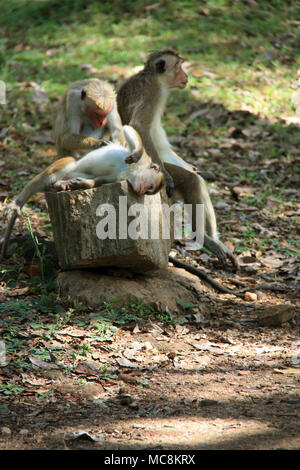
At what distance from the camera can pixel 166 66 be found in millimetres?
5910

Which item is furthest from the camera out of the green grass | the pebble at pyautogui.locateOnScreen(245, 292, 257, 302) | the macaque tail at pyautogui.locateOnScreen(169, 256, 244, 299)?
the green grass

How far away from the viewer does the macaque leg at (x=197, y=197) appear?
5957 millimetres

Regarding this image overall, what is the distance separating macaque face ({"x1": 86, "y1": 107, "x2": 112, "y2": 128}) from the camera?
511 cm

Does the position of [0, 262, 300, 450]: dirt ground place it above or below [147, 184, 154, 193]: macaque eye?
below

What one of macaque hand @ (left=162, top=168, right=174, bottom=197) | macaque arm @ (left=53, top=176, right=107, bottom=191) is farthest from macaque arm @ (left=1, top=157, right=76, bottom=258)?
macaque hand @ (left=162, top=168, right=174, bottom=197)

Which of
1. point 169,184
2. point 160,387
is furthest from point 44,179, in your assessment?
point 160,387

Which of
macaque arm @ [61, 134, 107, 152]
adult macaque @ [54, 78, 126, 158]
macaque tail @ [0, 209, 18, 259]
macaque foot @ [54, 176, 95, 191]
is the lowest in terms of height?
macaque tail @ [0, 209, 18, 259]

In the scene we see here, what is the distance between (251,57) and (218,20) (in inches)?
48.0

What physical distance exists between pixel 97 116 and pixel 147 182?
0.87m

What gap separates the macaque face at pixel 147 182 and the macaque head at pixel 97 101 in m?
0.74

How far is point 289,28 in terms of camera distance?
12391 mm

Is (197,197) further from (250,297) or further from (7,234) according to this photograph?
(7,234)

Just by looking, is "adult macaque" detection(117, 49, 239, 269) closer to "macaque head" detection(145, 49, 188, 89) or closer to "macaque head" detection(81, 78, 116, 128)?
"macaque head" detection(145, 49, 188, 89)
